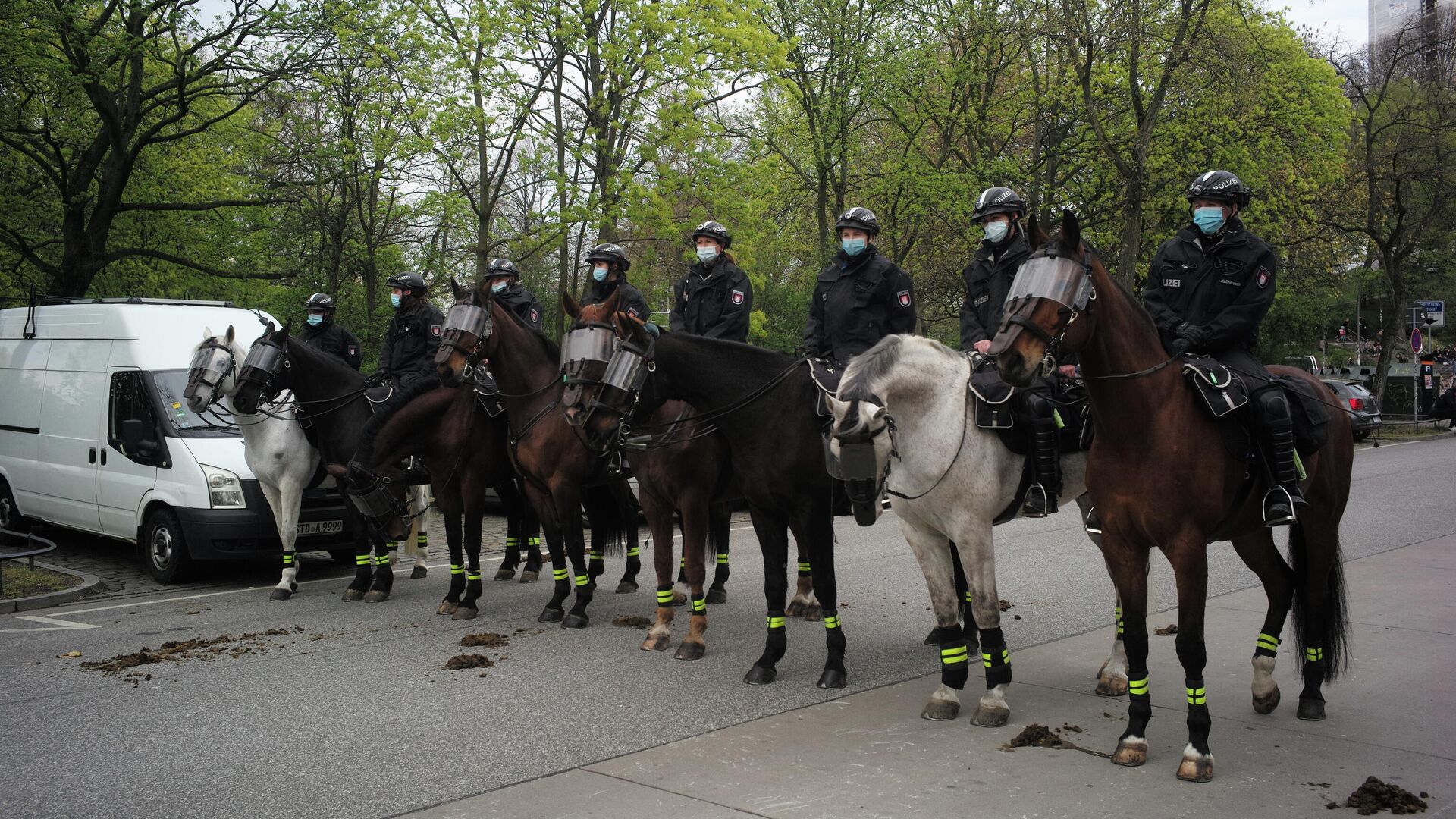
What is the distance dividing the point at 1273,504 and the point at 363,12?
730 inches

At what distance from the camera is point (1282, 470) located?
17.2 feet

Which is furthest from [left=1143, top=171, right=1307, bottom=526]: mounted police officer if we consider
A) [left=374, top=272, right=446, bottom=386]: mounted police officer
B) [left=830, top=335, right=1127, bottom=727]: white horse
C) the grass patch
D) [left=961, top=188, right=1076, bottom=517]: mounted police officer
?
the grass patch

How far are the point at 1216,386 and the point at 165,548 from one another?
9.93 meters

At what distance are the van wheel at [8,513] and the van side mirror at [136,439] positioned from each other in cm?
317

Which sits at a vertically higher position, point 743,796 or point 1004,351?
point 1004,351

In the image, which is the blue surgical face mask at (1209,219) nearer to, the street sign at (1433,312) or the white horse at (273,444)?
the white horse at (273,444)

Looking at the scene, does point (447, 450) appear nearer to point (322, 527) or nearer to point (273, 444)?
point (273, 444)

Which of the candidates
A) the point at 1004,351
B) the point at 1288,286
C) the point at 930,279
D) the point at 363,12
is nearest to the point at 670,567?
the point at 1004,351

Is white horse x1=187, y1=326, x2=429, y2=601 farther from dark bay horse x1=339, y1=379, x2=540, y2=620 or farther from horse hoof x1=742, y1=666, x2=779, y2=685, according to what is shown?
horse hoof x1=742, y1=666, x2=779, y2=685

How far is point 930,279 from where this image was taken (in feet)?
109

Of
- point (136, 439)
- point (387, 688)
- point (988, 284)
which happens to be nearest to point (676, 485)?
point (387, 688)

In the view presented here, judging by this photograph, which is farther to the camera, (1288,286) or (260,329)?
(1288,286)

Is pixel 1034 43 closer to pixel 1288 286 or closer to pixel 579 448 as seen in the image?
pixel 1288 286

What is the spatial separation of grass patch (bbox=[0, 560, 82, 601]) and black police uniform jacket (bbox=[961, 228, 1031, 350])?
8.74 metres
